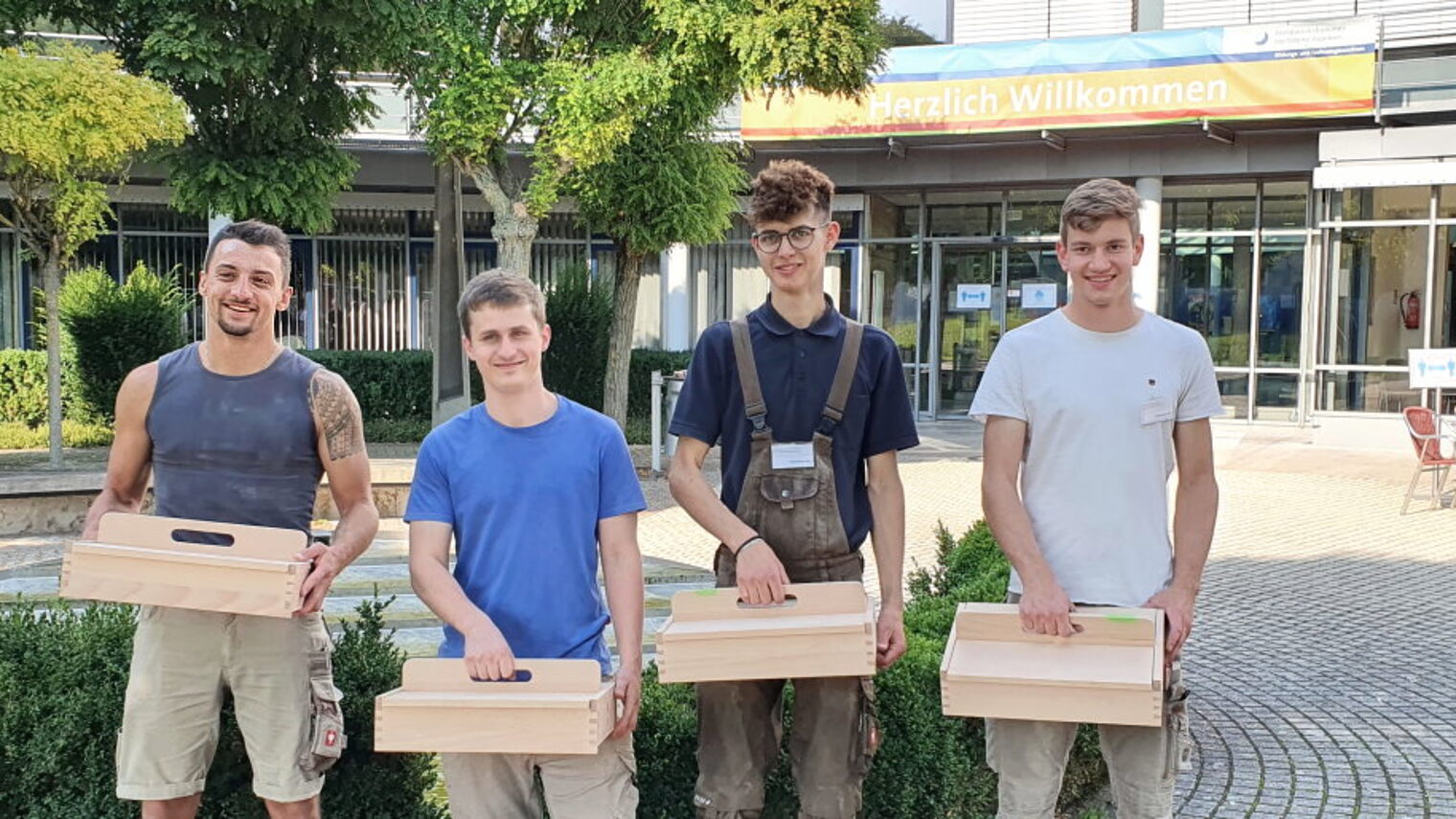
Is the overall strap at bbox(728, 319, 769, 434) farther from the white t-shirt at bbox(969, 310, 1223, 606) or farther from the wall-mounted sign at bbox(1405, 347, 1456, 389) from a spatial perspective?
the wall-mounted sign at bbox(1405, 347, 1456, 389)

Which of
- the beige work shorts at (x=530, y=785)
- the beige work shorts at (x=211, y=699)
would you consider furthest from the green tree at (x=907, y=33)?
the beige work shorts at (x=530, y=785)

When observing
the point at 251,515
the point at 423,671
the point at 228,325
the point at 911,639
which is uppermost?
the point at 228,325

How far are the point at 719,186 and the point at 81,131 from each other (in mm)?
6885

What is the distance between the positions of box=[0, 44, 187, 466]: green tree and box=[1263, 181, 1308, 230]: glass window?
51.5 ft

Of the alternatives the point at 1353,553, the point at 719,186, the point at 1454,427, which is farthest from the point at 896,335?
the point at 1353,553

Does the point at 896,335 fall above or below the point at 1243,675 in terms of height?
above

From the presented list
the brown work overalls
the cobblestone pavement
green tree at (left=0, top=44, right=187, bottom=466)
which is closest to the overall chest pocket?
the brown work overalls

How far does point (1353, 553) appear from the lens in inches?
416

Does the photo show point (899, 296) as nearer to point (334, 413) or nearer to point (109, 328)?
point (109, 328)

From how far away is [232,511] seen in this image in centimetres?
321

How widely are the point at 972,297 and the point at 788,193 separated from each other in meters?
18.9

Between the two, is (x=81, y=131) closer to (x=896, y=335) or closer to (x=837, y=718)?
(x=837, y=718)

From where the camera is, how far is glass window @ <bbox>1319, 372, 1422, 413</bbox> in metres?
18.2

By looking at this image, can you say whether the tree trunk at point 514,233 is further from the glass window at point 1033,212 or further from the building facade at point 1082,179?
the glass window at point 1033,212
